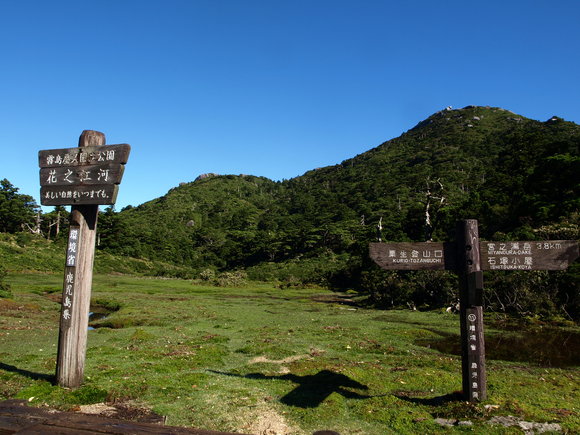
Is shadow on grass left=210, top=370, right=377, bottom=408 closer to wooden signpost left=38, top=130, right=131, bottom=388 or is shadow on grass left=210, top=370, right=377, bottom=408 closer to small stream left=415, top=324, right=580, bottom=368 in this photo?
wooden signpost left=38, top=130, right=131, bottom=388

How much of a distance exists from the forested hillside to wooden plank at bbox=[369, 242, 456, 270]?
22.5m

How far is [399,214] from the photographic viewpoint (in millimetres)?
90375

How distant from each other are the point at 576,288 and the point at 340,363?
68.1 feet

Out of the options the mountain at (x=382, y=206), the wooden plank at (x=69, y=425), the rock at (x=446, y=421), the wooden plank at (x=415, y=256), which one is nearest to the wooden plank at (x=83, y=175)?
the wooden plank at (x=69, y=425)

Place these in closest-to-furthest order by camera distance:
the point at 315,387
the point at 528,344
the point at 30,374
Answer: the point at 30,374 → the point at 315,387 → the point at 528,344

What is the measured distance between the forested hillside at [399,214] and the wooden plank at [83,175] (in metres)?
27.4

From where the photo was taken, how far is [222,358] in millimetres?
13516

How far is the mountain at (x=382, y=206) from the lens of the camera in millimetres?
46312

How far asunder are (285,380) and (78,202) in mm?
6928

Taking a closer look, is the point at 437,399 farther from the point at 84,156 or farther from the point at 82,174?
the point at 84,156

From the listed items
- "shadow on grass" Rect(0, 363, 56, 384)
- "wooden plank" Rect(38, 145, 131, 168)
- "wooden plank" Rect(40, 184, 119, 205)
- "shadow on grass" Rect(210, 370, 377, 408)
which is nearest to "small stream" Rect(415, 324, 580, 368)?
"shadow on grass" Rect(210, 370, 377, 408)

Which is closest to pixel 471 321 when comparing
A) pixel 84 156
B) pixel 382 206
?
pixel 84 156

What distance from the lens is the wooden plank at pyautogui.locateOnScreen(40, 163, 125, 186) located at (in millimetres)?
8422

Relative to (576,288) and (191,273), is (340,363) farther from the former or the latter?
(191,273)
